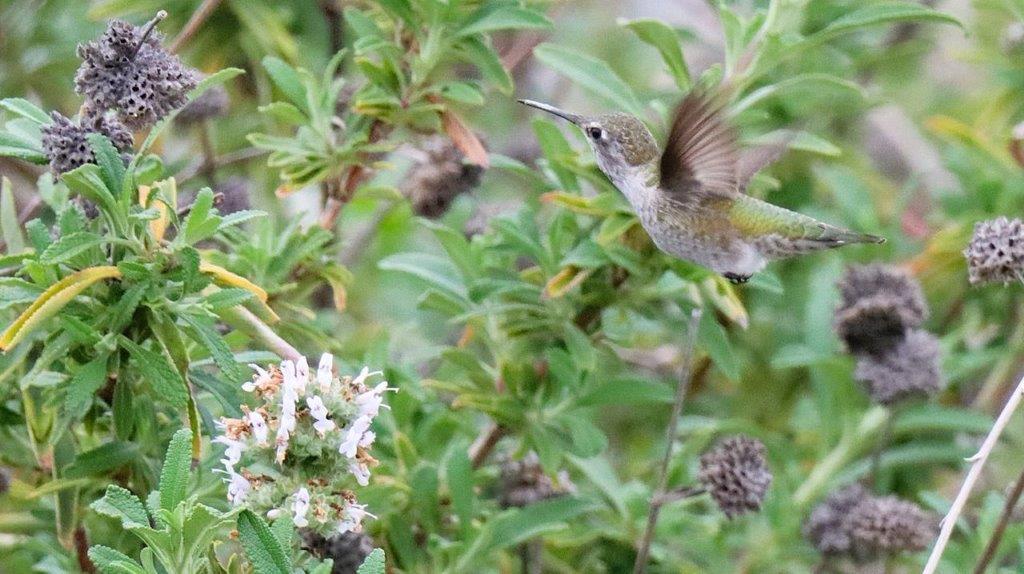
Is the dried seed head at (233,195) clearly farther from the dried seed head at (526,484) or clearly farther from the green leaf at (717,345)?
the green leaf at (717,345)

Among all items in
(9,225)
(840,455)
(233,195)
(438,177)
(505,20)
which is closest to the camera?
(9,225)

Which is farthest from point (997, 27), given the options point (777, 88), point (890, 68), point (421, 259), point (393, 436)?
point (393, 436)

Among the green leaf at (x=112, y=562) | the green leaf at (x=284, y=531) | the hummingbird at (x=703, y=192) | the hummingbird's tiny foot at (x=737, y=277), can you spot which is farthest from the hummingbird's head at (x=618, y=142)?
the green leaf at (x=112, y=562)

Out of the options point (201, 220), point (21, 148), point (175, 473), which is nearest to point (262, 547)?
point (175, 473)

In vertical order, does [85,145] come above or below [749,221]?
above

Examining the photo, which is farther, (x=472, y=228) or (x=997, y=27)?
(x=997, y=27)

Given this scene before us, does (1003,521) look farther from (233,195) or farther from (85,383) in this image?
(233,195)

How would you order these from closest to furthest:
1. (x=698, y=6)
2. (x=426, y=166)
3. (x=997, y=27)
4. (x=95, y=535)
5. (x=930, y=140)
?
(x=95, y=535) → (x=426, y=166) → (x=997, y=27) → (x=930, y=140) → (x=698, y=6)

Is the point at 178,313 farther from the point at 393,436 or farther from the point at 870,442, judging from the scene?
the point at 870,442
